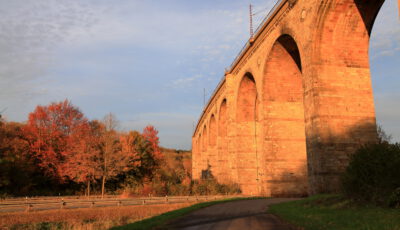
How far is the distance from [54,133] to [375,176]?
3440cm

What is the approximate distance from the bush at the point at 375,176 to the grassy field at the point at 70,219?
8.92 metres

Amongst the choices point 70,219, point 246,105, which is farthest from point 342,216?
point 246,105

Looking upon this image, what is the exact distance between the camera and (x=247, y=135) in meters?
30.6

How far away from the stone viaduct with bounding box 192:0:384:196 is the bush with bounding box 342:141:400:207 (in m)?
4.31

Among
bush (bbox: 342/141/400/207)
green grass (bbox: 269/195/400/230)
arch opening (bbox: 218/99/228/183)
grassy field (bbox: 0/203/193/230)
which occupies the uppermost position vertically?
arch opening (bbox: 218/99/228/183)

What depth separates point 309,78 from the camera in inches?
650

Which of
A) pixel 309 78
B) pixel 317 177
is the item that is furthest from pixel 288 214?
pixel 309 78

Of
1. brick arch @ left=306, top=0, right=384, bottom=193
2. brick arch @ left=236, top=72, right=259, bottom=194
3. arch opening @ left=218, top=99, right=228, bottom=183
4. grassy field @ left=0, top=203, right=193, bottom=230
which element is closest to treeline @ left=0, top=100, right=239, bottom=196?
brick arch @ left=236, top=72, right=259, bottom=194

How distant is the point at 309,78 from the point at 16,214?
55.3 ft

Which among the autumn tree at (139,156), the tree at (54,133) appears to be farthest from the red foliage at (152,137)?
the tree at (54,133)

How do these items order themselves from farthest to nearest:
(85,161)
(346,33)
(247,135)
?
(85,161), (247,135), (346,33)

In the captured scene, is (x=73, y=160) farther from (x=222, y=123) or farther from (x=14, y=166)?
(x=222, y=123)

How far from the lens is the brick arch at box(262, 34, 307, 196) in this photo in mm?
22328

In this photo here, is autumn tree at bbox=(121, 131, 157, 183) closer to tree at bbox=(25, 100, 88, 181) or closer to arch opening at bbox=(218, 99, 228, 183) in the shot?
tree at bbox=(25, 100, 88, 181)
